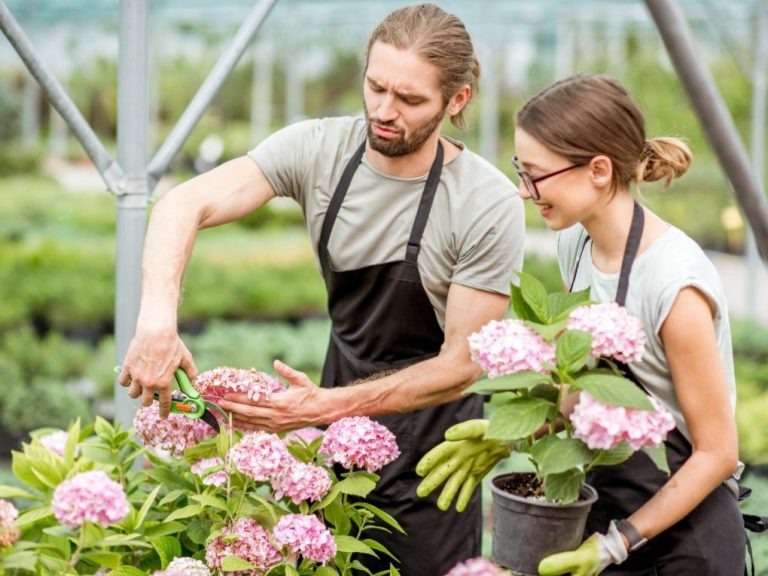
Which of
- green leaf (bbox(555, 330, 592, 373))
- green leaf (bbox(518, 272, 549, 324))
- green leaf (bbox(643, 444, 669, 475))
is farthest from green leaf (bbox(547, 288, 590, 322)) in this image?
green leaf (bbox(643, 444, 669, 475))

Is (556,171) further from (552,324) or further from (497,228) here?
(497,228)

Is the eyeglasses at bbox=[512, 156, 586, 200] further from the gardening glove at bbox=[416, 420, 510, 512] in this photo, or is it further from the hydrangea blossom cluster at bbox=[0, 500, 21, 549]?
the hydrangea blossom cluster at bbox=[0, 500, 21, 549]

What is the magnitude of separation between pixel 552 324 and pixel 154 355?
0.74 m

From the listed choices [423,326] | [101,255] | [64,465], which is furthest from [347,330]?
[101,255]

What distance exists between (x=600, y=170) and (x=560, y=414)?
419 millimetres

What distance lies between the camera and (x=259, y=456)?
185cm

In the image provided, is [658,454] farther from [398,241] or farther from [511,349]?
[398,241]

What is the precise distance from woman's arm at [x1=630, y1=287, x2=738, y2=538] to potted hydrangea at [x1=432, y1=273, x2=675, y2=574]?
9 cm

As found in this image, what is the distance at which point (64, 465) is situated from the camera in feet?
6.54

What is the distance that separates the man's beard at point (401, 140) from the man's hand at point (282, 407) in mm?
511

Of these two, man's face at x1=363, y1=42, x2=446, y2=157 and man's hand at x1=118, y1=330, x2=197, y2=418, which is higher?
man's face at x1=363, y1=42, x2=446, y2=157

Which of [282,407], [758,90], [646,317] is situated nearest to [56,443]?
[282,407]

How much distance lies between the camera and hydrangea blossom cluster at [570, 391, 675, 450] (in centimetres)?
148

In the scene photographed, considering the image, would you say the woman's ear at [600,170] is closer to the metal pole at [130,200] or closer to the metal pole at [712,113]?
the metal pole at [712,113]
